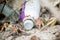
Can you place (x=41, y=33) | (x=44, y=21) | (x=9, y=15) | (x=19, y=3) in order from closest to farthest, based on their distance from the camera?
(x=41, y=33) → (x=44, y=21) → (x=9, y=15) → (x=19, y=3)

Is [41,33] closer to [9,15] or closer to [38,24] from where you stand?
[38,24]

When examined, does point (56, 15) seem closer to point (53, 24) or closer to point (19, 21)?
point (53, 24)

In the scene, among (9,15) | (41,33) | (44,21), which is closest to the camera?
(41,33)

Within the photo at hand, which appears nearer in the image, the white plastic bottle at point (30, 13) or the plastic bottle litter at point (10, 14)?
the white plastic bottle at point (30, 13)

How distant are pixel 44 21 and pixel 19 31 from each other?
397mm

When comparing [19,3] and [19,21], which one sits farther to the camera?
[19,3]

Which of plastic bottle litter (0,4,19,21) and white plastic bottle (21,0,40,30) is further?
plastic bottle litter (0,4,19,21)

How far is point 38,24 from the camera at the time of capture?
115 inches

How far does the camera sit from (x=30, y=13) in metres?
3.10

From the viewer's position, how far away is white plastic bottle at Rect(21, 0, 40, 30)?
9.46 ft

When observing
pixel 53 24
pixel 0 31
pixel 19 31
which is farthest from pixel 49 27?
pixel 0 31

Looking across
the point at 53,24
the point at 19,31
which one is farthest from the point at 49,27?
the point at 19,31

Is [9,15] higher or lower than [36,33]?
higher

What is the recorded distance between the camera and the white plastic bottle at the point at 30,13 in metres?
2.88
